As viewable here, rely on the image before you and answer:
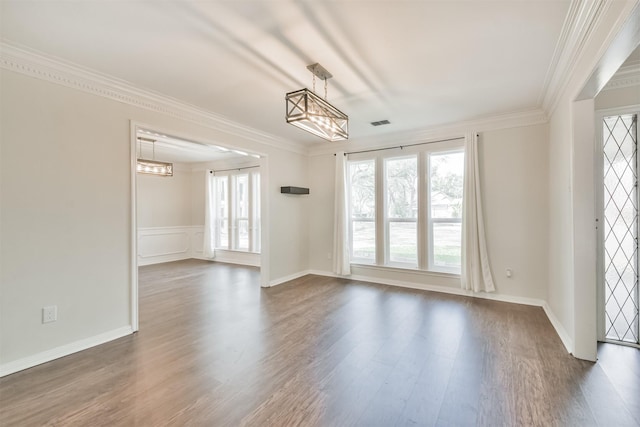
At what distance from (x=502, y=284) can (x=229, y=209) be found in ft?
20.3

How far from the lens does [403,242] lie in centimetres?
501

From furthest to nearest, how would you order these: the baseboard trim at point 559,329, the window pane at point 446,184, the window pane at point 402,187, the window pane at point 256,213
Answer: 1. the window pane at point 256,213
2. the window pane at point 402,187
3. the window pane at point 446,184
4. the baseboard trim at point 559,329

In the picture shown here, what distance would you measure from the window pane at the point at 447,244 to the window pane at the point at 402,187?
470mm

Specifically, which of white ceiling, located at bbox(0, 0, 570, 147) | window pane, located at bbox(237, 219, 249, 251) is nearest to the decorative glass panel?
white ceiling, located at bbox(0, 0, 570, 147)

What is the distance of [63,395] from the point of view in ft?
6.70

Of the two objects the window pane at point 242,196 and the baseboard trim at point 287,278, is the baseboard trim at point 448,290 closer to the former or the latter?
the baseboard trim at point 287,278

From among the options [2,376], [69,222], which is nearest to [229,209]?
[69,222]

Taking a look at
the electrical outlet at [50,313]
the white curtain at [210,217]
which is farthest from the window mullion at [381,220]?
the white curtain at [210,217]

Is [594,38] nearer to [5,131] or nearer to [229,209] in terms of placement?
[5,131]

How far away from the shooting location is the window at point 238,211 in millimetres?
7039

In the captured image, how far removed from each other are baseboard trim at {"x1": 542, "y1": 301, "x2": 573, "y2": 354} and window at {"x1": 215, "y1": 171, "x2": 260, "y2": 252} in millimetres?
5597

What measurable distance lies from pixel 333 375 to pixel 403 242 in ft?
10.4

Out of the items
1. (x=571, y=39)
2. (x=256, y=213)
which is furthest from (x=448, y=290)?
(x=256, y=213)

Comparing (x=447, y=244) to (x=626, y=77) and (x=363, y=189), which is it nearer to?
(x=363, y=189)
